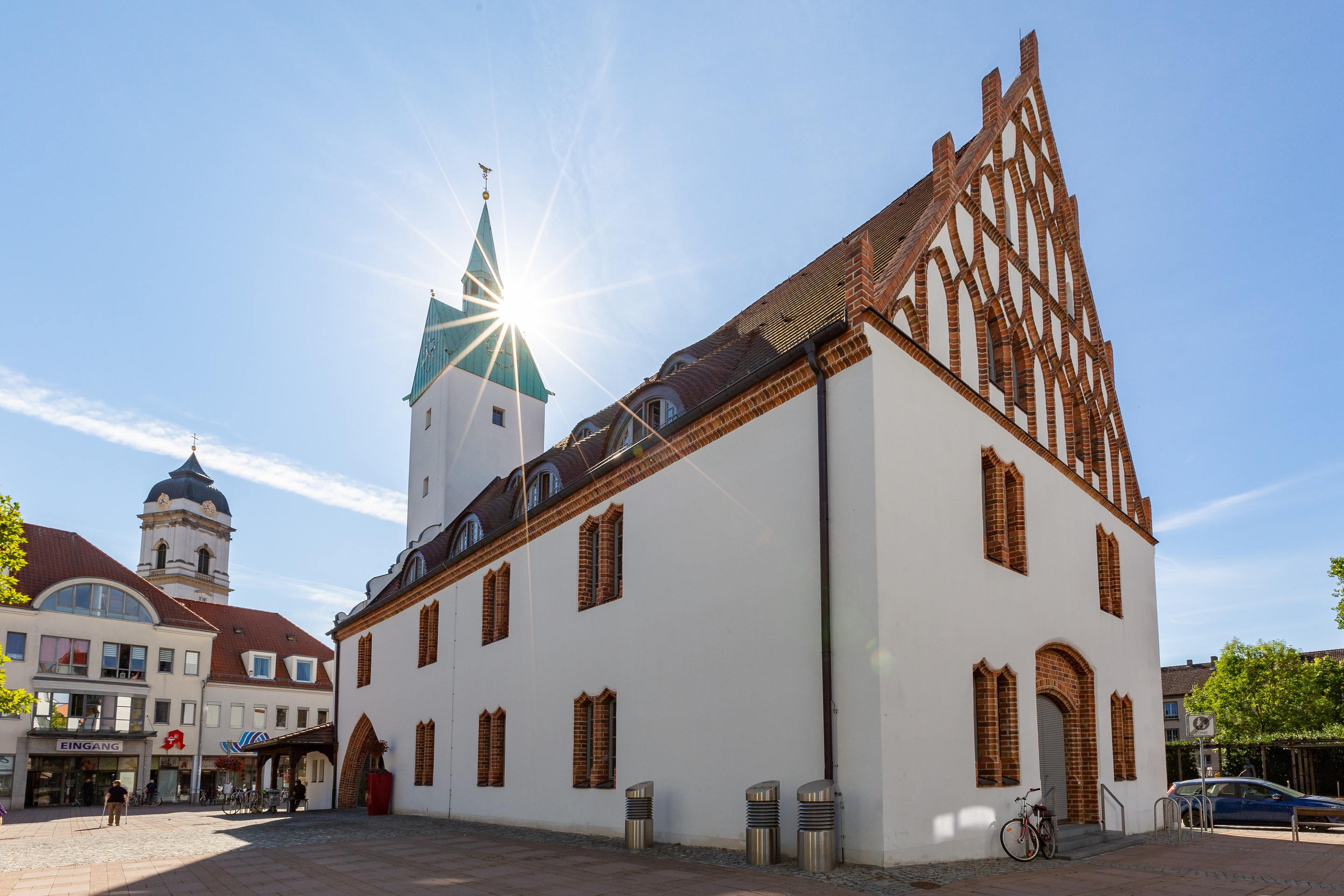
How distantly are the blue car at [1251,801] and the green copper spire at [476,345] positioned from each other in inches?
1001

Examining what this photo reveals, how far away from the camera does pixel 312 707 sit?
180 feet

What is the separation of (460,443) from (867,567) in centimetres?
2489

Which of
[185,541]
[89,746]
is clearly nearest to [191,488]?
[185,541]

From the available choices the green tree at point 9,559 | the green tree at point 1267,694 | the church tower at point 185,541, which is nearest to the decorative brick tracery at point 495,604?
the green tree at point 9,559

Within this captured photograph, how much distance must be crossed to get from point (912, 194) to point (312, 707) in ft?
160

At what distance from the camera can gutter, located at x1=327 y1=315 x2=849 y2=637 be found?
13.0 meters

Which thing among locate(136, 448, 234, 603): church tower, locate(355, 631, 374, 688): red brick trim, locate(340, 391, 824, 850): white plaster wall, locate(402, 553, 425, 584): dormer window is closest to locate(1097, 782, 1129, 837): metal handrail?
locate(340, 391, 824, 850): white plaster wall

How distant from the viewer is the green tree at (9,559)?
21344mm

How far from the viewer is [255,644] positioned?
179 ft

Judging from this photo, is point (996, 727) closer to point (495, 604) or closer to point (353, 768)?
point (495, 604)

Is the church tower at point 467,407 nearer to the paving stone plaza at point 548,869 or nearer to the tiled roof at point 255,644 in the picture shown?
the paving stone plaza at point 548,869

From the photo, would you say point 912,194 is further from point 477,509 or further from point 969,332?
point 477,509

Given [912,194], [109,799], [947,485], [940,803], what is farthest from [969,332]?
[109,799]

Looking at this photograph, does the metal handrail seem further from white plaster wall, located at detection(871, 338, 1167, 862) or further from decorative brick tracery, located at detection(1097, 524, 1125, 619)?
decorative brick tracery, located at detection(1097, 524, 1125, 619)
